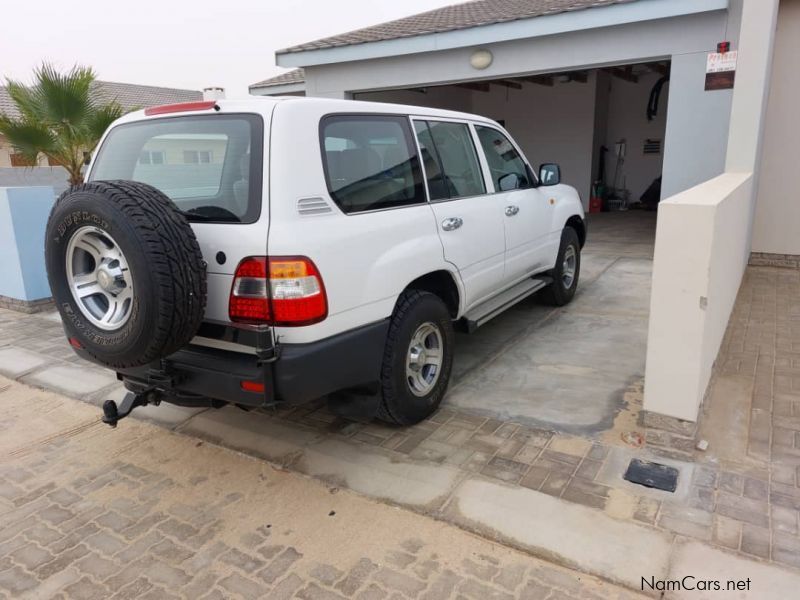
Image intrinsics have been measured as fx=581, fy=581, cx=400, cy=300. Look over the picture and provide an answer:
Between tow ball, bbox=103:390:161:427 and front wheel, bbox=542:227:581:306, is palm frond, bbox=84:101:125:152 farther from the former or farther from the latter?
front wheel, bbox=542:227:581:306

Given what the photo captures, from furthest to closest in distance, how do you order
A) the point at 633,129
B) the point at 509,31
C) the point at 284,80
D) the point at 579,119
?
the point at 633,129 < the point at 579,119 < the point at 284,80 < the point at 509,31

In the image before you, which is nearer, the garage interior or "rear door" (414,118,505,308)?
"rear door" (414,118,505,308)

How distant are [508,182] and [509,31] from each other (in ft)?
15.1

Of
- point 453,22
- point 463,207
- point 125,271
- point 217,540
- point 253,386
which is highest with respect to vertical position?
point 453,22

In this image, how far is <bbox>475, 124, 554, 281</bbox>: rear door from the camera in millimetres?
4582

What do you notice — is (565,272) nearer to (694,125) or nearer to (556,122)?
(694,125)

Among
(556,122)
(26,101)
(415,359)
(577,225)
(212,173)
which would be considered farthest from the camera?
(556,122)

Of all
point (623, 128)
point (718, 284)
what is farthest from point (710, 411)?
point (623, 128)

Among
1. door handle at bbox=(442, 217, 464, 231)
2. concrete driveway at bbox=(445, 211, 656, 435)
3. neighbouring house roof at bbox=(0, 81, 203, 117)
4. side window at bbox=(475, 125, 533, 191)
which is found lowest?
concrete driveway at bbox=(445, 211, 656, 435)

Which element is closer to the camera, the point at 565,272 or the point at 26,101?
the point at 565,272

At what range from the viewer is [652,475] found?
9.93 ft

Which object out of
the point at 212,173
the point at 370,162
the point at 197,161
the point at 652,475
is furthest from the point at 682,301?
the point at 197,161

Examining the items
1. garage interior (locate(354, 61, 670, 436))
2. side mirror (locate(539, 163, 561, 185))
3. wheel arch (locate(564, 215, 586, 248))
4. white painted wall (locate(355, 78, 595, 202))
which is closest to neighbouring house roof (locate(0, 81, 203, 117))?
white painted wall (locate(355, 78, 595, 202))

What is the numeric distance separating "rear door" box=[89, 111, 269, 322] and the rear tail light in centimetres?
6
